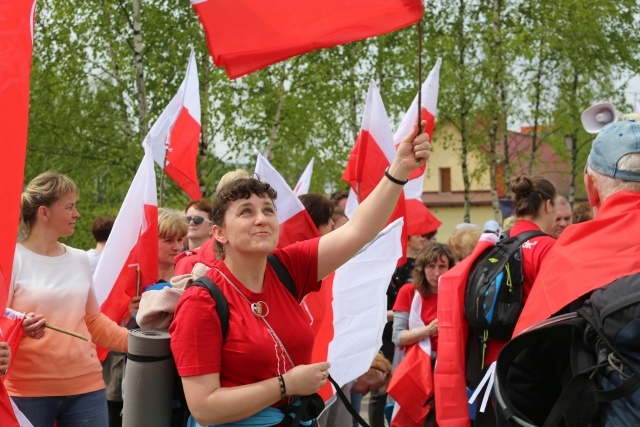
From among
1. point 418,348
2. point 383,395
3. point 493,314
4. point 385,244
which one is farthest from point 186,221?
point 383,395

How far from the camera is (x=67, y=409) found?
494 centimetres

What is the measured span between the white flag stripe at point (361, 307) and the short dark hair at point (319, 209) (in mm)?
366

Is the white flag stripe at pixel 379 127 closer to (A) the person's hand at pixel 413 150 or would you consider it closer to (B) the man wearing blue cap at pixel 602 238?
(A) the person's hand at pixel 413 150

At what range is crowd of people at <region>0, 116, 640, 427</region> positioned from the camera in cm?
291

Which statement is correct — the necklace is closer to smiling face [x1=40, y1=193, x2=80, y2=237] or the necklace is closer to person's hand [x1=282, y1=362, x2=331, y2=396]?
person's hand [x1=282, y1=362, x2=331, y2=396]

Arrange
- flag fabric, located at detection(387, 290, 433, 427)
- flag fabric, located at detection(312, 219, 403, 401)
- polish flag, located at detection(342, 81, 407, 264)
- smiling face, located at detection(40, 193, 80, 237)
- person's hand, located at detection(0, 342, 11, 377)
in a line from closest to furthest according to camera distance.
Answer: person's hand, located at detection(0, 342, 11, 377) < smiling face, located at detection(40, 193, 80, 237) < flag fabric, located at detection(312, 219, 403, 401) < flag fabric, located at detection(387, 290, 433, 427) < polish flag, located at detection(342, 81, 407, 264)

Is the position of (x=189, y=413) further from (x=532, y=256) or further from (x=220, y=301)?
(x=532, y=256)

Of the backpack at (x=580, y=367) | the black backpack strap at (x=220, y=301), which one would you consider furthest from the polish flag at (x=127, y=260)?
the backpack at (x=580, y=367)

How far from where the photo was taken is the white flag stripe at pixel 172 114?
29.2 ft

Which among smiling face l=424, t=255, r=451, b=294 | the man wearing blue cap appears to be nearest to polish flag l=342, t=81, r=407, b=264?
smiling face l=424, t=255, r=451, b=294

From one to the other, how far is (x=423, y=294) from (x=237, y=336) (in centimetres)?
374

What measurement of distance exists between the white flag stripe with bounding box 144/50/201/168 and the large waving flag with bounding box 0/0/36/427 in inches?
205

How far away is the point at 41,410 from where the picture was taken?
4.83m

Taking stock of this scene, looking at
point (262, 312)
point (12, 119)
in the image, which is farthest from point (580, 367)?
point (12, 119)
